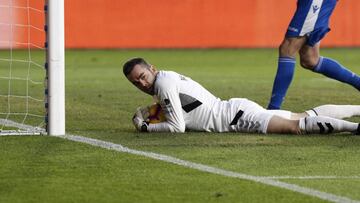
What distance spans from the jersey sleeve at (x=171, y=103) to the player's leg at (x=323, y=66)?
2256mm

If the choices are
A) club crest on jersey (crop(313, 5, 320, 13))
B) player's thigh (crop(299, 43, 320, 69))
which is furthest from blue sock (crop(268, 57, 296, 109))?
club crest on jersey (crop(313, 5, 320, 13))

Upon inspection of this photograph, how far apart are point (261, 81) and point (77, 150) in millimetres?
8501

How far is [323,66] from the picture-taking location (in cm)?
1096

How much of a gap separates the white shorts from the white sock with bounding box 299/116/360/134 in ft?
0.57

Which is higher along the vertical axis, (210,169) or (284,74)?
(284,74)

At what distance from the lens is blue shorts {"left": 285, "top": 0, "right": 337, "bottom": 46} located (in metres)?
10.5

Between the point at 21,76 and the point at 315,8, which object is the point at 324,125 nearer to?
the point at 315,8

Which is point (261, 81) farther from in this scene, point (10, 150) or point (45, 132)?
point (10, 150)

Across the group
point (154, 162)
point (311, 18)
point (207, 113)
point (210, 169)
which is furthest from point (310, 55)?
point (210, 169)

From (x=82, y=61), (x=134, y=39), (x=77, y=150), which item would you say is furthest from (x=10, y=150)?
(x=134, y=39)

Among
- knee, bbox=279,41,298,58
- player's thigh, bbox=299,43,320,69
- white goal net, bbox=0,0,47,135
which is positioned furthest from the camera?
player's thigh, bbox=299,43,320,69

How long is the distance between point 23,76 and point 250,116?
896 cm

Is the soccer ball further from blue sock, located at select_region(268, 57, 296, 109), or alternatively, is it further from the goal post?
blue sock, located at select_region(268, 57, 296, 109)

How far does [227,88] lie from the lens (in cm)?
1476
